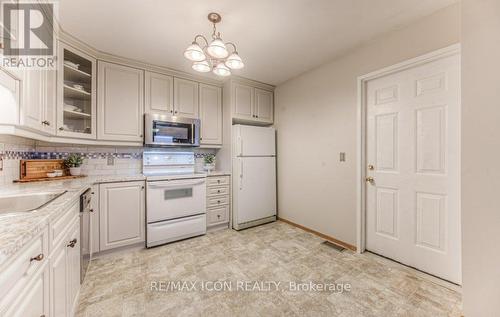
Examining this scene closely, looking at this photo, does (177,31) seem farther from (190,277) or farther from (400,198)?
(400,198)

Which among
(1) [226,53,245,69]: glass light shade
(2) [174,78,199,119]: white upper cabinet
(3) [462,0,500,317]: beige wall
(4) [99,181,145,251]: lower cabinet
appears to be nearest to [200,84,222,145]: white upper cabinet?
(2) [174,78,199,119]: white upper cabinet

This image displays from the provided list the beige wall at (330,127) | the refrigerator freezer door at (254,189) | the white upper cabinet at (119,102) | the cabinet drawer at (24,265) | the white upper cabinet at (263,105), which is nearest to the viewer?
the cabinet drawer at (24,265)

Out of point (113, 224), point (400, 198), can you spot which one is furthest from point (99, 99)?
point (400, 198)

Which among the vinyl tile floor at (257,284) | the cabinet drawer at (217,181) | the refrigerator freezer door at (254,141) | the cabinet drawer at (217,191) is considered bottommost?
the vinyl tile floor at (257,284)

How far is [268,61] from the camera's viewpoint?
9.04ft

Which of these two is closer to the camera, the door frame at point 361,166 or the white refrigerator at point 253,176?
the door frame at point 361,166

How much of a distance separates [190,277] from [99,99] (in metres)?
2.32

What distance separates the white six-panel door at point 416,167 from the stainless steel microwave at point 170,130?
2.36 m

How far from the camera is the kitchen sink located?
1.18 meters

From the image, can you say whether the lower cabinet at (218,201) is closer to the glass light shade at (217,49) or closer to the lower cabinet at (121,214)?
the lower cabinet at (121,214)

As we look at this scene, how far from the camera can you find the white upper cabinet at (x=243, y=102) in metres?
3.32

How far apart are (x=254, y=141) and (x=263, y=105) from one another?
761 millimetres

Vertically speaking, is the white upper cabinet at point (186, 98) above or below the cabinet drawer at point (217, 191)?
above

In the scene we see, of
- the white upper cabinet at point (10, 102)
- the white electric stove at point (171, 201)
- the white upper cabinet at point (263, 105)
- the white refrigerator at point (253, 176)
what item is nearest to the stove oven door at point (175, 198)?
the white electric stove at point (171, 201)
